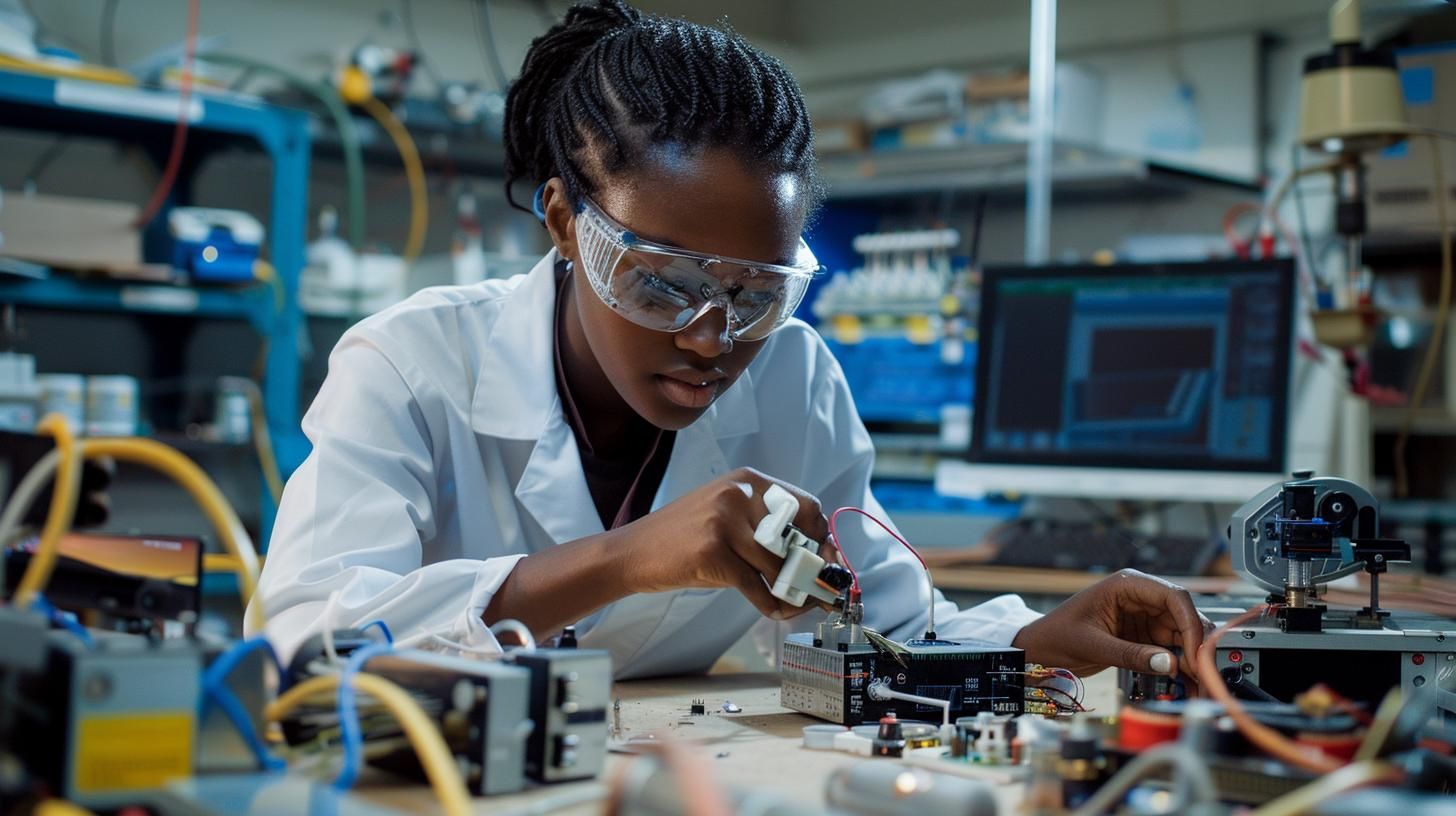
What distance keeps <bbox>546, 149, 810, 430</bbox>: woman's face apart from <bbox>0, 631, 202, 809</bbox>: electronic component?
26.3 inches

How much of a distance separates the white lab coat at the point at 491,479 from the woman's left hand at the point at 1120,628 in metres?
0.07

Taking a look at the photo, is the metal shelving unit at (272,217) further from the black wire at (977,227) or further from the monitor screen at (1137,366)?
the black wire at (977,227)

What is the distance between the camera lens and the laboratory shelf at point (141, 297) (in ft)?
9.80

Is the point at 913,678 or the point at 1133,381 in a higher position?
the point at 1133,381

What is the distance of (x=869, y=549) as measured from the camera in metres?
1.65

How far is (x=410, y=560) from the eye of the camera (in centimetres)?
134

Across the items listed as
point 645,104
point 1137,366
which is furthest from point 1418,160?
point 645,104

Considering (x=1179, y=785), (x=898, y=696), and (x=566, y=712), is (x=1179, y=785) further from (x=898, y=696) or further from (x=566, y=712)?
(x=898, y=696)

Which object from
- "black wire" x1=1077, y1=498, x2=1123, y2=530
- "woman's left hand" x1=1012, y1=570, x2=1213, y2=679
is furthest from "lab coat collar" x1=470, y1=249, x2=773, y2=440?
"black wire" x1=1077, y1=498, x2=1123, y2=530

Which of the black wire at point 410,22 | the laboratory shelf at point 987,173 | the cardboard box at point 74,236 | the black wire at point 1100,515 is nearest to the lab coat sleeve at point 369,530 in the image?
the black wire at point 1100,515

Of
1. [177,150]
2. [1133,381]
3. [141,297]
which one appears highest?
[177,150]

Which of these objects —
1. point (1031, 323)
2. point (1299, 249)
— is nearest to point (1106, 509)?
point (1031, 323)

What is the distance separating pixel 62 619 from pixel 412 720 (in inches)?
12.5

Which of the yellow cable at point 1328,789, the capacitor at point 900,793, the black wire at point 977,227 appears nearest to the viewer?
the yellow cable at point 1328,789
